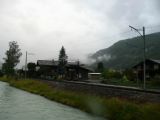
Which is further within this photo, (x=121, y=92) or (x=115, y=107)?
(x=121, y=92)

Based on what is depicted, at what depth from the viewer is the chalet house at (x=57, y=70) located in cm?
9131

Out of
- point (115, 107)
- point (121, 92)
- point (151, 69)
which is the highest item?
point (151, 69)

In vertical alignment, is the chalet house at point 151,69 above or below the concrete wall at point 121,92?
above

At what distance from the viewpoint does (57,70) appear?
96.4 m

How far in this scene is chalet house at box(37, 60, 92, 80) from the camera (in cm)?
9131

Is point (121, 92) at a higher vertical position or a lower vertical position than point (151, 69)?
lower

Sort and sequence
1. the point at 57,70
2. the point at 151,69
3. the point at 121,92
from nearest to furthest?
the point at 121,92 → the point at 151,69 → the point at 57,70

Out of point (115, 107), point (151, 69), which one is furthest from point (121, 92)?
point (151, 69)

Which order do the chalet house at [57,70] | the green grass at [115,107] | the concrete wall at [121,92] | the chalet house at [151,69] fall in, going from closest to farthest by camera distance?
the green grass at [115,107], the concrete wall at [121,92], the chalet house at [151,69], the chalet house at [57,70]

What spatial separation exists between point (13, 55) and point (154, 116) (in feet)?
288

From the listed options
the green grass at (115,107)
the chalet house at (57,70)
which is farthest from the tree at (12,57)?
the green grass at (115,107)

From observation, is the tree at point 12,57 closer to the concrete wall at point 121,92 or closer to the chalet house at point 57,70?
the chalet house at point 57,70

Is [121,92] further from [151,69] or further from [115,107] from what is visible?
[151,69]

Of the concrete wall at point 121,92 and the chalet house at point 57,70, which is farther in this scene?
the chalet house at point 57,70
